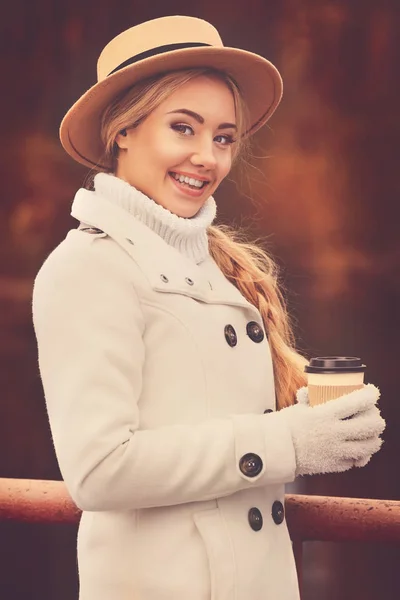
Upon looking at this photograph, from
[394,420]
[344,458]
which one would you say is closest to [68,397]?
[344,458]

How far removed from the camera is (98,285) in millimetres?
1254

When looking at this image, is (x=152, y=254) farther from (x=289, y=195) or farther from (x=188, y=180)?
(x=289, y=195)

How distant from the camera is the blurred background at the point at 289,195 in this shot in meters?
3.70

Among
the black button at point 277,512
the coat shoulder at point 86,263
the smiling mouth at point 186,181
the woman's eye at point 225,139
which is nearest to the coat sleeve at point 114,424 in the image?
the coat shoulder at point 86,263

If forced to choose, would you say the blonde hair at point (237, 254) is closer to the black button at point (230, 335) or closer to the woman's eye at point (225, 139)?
the woman's eye at point (225, 139)

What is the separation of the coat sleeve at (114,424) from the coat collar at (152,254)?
6cm

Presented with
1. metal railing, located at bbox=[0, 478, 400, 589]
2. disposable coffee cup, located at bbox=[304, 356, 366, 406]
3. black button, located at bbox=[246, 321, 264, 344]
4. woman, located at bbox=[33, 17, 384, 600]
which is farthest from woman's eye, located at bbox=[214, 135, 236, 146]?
metal railing, located at bbox=[0, 478, 400, 589]

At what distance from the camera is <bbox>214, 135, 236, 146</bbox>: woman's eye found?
1.50 meters

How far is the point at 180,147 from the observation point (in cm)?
142

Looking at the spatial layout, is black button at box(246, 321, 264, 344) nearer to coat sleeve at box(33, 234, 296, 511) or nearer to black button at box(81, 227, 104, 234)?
coat sleeve at box(33, 234, 296, 511)

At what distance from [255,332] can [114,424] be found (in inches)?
14.4

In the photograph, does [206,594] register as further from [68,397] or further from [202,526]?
[68,397]

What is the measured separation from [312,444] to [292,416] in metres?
0.05

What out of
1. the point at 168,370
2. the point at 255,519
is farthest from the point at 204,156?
the point at 255,519
